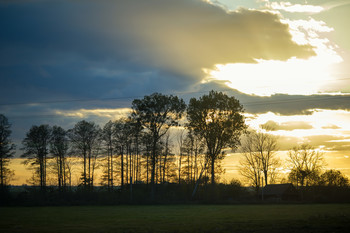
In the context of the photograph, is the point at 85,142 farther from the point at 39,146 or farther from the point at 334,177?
the point at 334,177

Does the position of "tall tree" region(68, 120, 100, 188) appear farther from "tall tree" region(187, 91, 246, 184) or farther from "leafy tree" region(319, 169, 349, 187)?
"leafy tree" region(319, 169, 349, 187)

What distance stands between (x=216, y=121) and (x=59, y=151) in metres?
33.9

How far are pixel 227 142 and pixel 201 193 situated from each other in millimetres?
15119

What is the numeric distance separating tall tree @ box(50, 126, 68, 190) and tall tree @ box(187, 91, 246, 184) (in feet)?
91.4

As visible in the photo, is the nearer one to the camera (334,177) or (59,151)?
(59,151)

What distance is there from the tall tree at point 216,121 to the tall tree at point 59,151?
91.4ft

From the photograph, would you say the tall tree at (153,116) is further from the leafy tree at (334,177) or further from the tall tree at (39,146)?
the leafy tree at (334,177)

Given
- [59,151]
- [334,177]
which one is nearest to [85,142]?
[59,151]

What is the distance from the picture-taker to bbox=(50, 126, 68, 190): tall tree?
2687 inches

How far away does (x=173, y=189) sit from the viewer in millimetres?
72125

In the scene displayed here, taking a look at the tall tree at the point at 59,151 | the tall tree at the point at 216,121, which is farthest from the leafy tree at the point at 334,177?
the tall tree at the point at 59,151

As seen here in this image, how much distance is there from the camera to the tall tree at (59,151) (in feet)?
224

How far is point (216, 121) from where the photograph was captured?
62.8 m

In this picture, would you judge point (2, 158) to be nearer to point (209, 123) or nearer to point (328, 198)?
point (209, 123)
